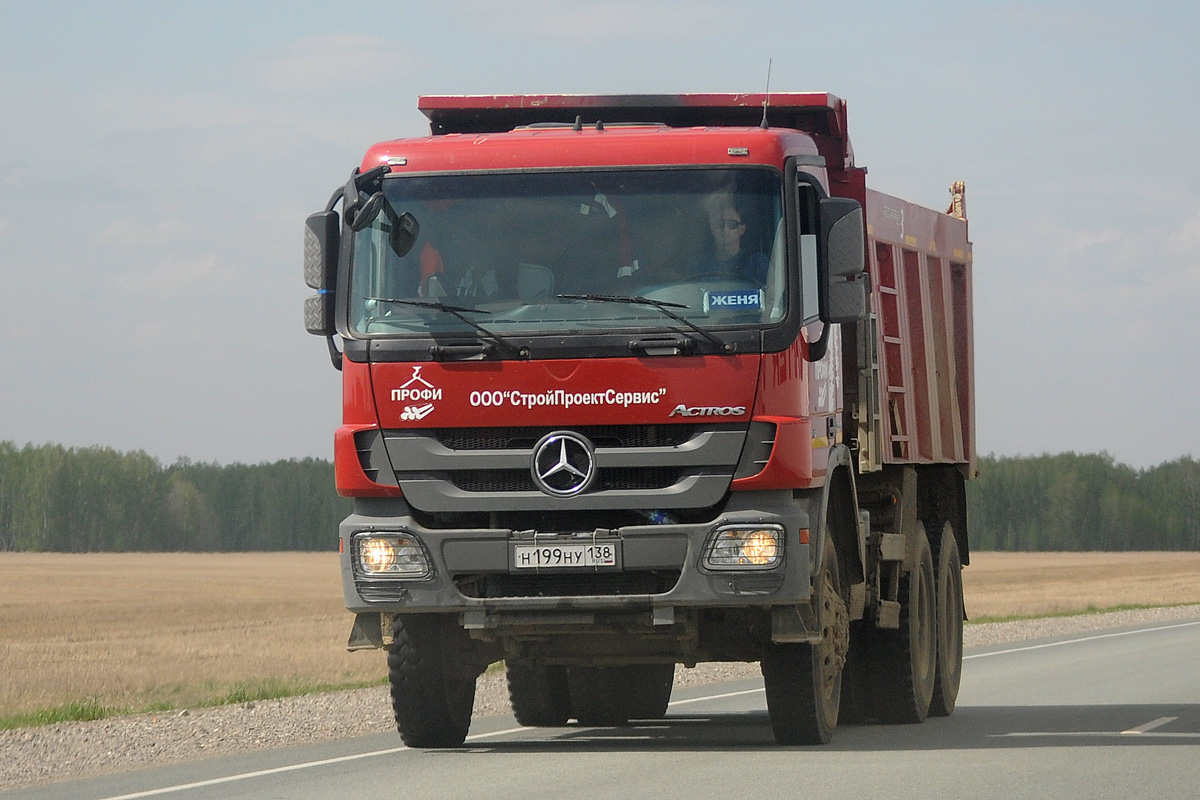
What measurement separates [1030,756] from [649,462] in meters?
2.88

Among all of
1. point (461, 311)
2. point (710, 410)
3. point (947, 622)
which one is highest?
point (461, 311)

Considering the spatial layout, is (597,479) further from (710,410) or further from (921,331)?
(921,331)

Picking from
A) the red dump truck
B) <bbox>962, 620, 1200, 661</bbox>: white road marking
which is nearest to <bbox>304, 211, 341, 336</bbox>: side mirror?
the red dump truck

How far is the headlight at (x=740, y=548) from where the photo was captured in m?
9.94

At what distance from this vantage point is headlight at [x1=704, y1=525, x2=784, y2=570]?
32.6ft

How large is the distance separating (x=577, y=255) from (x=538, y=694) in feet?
14.9

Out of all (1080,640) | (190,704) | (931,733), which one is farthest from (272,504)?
(931,733)

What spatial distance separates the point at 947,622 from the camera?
15.3m

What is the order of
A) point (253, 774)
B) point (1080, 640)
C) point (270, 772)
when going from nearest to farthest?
point (253, 774) → point (270, 772) → point (1080, 640)

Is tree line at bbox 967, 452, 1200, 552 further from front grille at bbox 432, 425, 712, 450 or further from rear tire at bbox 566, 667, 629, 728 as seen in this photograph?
front grille at bbox 432, 425, 712, 450

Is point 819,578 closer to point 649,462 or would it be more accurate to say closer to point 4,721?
point 649,462

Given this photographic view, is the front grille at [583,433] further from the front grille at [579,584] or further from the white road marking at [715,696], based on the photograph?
the white road marking at [715,696]

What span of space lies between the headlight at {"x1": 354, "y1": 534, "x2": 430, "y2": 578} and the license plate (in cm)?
51

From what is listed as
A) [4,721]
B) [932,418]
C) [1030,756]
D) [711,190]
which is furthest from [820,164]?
[4,721]
